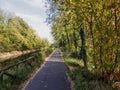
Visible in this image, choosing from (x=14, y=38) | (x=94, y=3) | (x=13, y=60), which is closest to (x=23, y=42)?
(x=14, y=38)

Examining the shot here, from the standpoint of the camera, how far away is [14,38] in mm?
56219

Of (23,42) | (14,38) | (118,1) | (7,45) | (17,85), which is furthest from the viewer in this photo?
(23,42)

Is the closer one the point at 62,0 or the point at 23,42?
the point at 62,0

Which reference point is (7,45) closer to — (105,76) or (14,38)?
(14,38)

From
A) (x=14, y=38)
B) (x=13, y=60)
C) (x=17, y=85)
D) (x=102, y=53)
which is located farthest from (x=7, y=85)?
(x=14, y=38)

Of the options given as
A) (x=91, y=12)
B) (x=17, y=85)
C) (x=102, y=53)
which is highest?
(x=91, y=12)

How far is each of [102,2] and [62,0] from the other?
5.24 m

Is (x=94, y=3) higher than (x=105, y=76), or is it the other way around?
(x=94, y=3)

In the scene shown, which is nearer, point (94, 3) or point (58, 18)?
point (94, 3)

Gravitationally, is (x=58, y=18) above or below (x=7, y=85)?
above

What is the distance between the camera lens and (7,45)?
4931 cm

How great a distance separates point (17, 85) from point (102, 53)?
5344 millimetres

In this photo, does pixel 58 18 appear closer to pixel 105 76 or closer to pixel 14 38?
pixel 14 38

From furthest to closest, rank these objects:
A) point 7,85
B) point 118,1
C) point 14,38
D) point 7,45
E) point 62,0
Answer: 1. point 14,38
2. point 7,45
3. point 62,0
4. point 7,85
5. point 118,1
